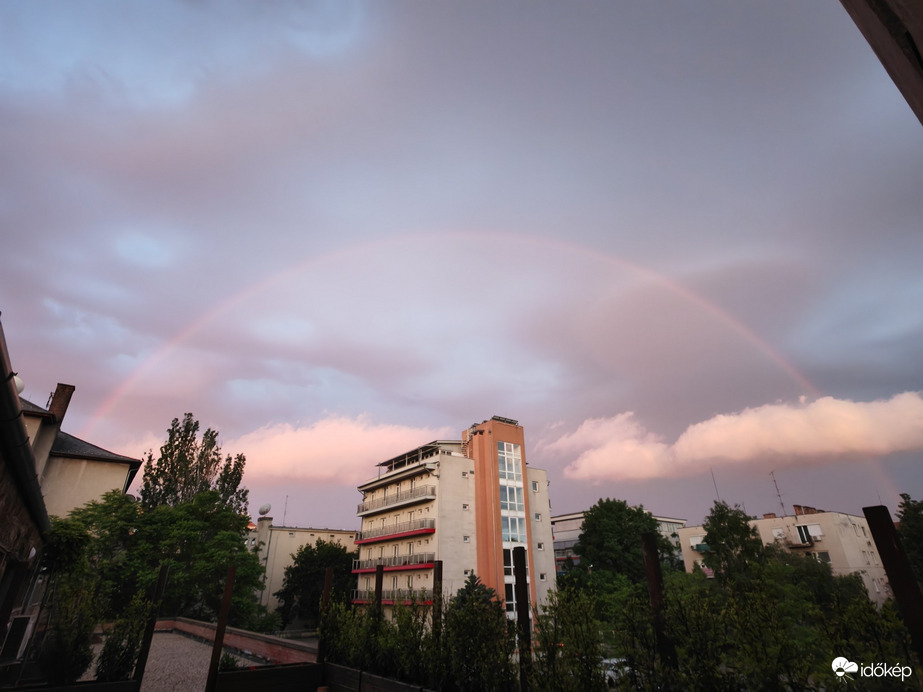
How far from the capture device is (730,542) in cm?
3856

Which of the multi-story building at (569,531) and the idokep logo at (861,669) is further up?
the multi-story building at (569,531)

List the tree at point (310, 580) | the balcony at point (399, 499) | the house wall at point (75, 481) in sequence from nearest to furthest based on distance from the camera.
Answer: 1. the house wall at point (75, 481)
2. the balcony at point (399, 499)
3. the tree at point (310, 580)

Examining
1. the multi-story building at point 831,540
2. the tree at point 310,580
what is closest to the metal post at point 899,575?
the multi-story building at point 831,540

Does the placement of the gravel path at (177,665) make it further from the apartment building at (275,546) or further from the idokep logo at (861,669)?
the apartment building at (275,546)

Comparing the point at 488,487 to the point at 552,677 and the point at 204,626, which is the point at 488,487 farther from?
the point at 552,677

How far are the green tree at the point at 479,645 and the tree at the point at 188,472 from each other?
115 feet

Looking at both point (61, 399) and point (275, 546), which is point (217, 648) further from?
point (275, 546)

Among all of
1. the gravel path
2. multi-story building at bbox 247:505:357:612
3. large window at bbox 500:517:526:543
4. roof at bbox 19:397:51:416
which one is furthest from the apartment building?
roof at bbox 19:397:51:416

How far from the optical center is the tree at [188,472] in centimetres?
3847

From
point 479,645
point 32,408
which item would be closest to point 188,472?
point 32,408

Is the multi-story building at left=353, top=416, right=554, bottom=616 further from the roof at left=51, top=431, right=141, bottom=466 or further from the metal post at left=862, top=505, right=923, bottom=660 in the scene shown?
the metal post at left=862, top=505, right=923, bottom=660

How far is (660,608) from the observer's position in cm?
589

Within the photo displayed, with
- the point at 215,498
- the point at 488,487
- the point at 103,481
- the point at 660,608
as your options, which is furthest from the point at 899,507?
the point at 103,481

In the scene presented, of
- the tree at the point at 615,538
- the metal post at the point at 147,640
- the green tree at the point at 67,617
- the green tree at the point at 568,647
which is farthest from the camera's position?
the tree at the point at 615,538
